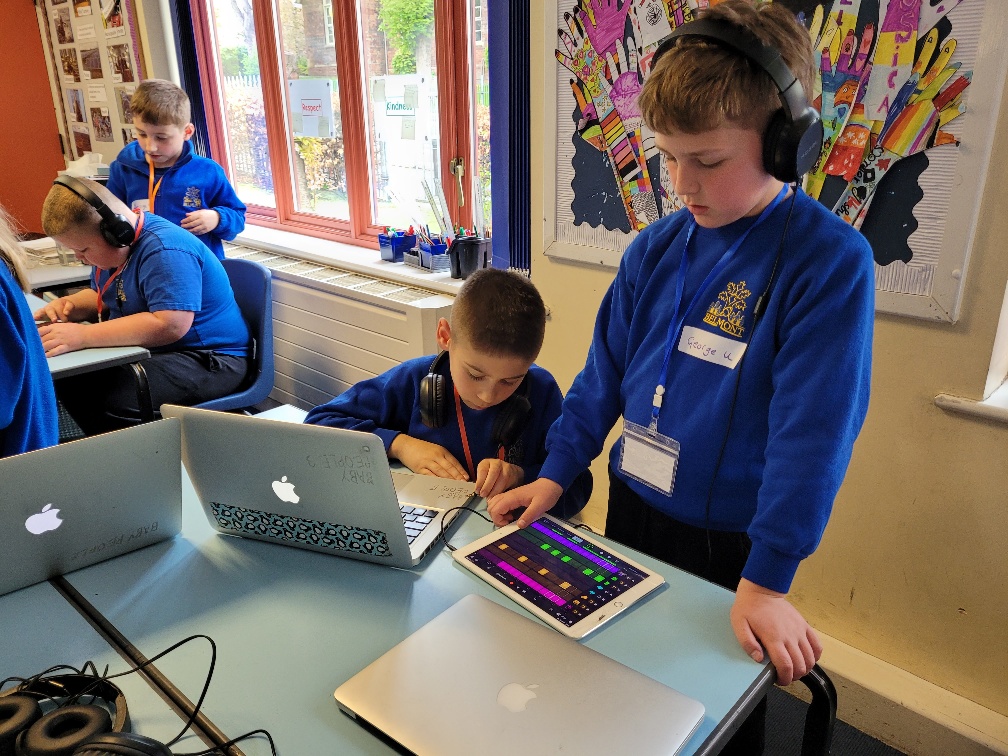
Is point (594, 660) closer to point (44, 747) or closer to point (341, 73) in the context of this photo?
point (44, 747)

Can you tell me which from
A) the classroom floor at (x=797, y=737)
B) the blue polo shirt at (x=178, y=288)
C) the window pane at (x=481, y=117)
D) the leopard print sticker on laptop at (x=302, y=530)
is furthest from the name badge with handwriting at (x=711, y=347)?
the blue polo shirt at (x=178, y=288)

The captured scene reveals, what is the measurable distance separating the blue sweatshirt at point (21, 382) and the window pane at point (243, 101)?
2477mm

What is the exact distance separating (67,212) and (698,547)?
207cm

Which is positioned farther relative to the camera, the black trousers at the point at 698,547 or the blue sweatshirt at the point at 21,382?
the blue sweatshirt at the point at 21,382

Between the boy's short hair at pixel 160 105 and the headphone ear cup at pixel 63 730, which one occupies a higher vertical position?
the boy's short hair at pixel 160 105

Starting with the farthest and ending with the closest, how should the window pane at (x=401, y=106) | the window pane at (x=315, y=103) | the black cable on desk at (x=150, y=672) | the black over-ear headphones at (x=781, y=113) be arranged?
the window pane at (x=315, y=103)
the window pane at (x=401, y=106)
the black over-ear headphones at (x=781, y=113)
the black cable on desk at (x=150, y=672)

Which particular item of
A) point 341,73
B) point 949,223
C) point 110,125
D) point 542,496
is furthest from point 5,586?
point 110,125

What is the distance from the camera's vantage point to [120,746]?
0.65 metres

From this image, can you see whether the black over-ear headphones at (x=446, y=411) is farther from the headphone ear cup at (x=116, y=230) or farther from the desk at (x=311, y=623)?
the headphone ear cup at (x=116, y=230)

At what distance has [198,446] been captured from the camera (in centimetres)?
104

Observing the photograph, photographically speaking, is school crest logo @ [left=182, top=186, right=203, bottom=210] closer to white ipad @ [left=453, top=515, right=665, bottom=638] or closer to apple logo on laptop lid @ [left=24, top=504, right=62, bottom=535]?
apple logo on laptop lid @ [left=24, top=504, right=62, bottom=535]

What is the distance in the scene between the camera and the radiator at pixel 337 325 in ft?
8.38

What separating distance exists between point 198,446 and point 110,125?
4.30 metres

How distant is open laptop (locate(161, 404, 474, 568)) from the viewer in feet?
3.06
